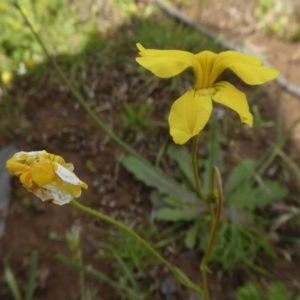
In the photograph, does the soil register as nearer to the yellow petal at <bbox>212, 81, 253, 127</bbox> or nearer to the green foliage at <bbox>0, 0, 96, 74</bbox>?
the green foliage at <bbox>0, 0, 96, 74</bbox>

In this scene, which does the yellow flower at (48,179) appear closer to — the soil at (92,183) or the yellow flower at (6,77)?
the soil at (92,183)

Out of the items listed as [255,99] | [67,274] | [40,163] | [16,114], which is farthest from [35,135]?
[40,163]

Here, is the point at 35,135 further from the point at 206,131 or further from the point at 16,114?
the point at 206,131

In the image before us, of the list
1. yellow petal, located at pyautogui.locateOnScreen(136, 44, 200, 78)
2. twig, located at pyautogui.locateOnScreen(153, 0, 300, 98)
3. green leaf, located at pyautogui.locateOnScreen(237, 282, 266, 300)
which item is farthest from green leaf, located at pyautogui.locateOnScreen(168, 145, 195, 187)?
yellow petal, located at pyautogui.locateOnScreen(136, 44, 200, 78)

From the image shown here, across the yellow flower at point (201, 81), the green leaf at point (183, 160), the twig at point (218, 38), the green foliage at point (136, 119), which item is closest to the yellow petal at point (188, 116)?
the yellow flower at point (201, 81)

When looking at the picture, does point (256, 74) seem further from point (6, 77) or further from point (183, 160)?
point (6, 77)

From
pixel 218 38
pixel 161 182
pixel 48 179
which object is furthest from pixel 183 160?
pixel 48 179

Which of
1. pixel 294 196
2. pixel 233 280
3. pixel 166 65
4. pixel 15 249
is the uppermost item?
pixel 166 65
